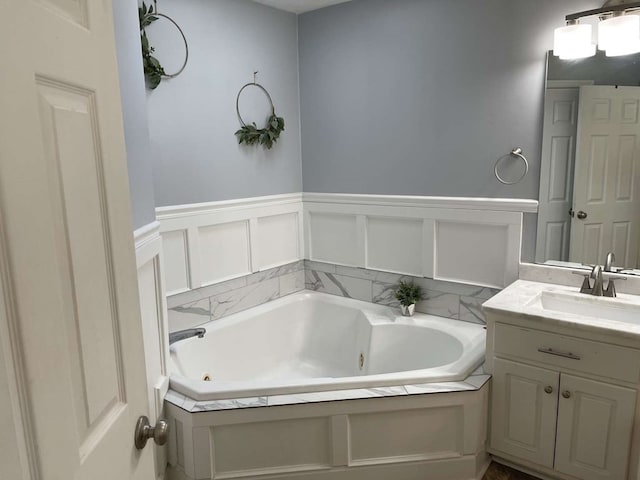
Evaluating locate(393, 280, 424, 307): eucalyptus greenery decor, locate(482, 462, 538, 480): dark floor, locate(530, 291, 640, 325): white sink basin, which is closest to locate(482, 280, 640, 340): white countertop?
locate(530, 291, 640, 325): white sink basin

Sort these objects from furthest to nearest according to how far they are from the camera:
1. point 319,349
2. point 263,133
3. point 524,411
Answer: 1. point 319,349
2. point 263,133
3. point 524,411

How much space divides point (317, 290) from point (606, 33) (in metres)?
2.27

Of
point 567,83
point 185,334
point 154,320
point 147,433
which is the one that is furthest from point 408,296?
point 147,433

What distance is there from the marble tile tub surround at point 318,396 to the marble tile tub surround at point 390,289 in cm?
73

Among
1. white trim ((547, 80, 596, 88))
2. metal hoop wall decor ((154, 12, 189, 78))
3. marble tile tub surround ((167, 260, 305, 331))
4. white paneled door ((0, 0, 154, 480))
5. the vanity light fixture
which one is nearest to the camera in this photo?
white paneled door ((0, 0, 154, 480))

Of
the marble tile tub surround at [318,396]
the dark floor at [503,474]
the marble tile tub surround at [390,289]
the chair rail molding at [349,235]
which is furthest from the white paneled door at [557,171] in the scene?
the dark floor at [503,474]

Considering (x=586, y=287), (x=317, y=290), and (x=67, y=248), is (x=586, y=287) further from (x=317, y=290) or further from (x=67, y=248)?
(x=67, y=248)

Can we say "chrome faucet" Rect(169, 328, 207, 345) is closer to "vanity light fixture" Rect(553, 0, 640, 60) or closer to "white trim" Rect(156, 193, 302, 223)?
"white trim" Rect(156, 193, 302, 223)

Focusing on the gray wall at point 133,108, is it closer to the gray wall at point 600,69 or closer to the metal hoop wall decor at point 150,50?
the metal hoop wall decor at point 150,50

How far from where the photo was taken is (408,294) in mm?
2967

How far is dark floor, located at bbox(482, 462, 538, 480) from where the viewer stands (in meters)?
2.23

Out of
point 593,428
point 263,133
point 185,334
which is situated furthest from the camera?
point 263,133

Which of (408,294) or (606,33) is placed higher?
(606,33)

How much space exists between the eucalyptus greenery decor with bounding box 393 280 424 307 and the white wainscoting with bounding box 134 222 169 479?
143 cm
